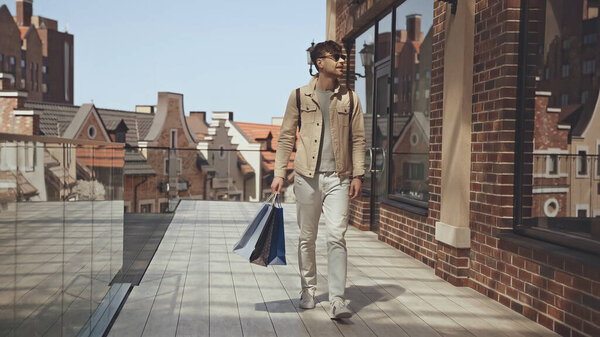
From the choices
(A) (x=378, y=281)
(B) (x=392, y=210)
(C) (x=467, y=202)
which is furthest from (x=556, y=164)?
(B) (x=392, y=210)

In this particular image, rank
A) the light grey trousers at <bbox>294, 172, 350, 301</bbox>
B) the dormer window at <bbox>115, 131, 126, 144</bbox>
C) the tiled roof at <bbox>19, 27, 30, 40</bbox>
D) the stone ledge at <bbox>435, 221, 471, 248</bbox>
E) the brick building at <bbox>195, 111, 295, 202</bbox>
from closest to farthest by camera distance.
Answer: the light grey trousers at <bbox>294, 172, 350, 301</bbox>
the stone ledge at <bbox>435, 221, 471, 248</bbox>
the dormer window at <bbox>115, 131, 126, 144</bbox>
the brick building at <bbox>195, 111, 295, 202</bbox>
the tiled roof at <bbox>19, 27, 30, 40</bbox>

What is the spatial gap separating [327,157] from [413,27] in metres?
3.70

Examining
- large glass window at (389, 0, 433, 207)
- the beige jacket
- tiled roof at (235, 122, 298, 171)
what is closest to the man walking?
the beige jacket

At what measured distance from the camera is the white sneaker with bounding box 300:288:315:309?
14.8 feet

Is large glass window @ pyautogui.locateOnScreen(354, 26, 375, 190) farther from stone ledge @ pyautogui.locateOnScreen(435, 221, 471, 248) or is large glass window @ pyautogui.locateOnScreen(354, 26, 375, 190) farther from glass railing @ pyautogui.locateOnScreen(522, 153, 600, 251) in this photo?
glass railing @ pyautogui.locateOnScreen(522, 153, 600, 251)

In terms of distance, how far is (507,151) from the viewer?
480 cm

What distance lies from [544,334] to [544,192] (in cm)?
104

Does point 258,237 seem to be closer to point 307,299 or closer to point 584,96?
point 307,299

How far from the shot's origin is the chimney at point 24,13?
84.4 m

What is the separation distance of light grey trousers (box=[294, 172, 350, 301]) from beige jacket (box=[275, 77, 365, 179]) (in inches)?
3.6

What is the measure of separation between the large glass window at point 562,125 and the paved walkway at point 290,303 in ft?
2.29

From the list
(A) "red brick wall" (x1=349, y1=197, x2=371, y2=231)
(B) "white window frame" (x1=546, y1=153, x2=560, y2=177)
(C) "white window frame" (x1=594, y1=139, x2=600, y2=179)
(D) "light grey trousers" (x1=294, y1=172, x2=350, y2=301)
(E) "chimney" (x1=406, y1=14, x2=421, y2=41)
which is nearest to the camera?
(C) "white window frame" (x1=594, y1=139, x2=600, y2=179)

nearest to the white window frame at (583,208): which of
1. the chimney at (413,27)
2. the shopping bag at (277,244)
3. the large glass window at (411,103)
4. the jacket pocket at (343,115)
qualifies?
the jacket pocket at (343,115)

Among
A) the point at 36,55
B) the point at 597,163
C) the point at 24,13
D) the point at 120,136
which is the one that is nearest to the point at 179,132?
the point at 120,136
